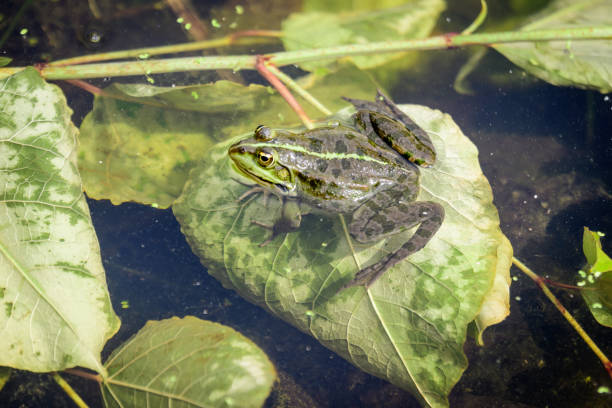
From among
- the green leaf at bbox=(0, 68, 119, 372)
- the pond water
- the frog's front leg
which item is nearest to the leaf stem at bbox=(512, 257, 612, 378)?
the pond water

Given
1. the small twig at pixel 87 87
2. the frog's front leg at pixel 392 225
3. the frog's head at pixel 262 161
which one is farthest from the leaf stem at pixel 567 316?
the small twig at pixel 87 87

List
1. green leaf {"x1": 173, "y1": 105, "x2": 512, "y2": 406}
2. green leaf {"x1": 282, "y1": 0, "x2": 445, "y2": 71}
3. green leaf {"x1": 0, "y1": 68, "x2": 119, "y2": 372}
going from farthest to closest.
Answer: green leaf {"x1": 282, "y1": 0, "x2": 445, "y2": 71} < green leaf {"x1": 173, "y1": 105, "x2": 512, "y2": 406} < green leaf {"x1": 0, "y1": 68, "x2": 119, "y2": 372}

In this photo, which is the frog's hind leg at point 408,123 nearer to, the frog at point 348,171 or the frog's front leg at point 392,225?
the frog at point 348,171

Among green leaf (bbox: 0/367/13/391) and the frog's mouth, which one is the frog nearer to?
the frog's mouth

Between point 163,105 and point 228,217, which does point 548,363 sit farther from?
point 163,105

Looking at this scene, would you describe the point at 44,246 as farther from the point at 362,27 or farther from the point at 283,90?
the point at 362,27

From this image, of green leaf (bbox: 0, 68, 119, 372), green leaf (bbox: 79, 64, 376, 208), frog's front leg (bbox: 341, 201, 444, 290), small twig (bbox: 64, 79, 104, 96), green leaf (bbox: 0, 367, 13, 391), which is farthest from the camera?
small twig (bbox: 64, 79, 104, 96)

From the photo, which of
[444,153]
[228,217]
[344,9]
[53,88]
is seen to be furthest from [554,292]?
[53,88]
